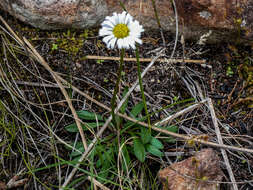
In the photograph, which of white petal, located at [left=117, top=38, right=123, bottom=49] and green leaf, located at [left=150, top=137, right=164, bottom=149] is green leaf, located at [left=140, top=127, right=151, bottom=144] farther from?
white petal, located at [left=117, top=38, right=123, bottom=49]

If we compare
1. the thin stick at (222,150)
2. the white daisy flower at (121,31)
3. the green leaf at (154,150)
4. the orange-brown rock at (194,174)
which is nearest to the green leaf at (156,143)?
the green leaf at (154,150)

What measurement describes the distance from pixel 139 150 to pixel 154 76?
0.78 meters

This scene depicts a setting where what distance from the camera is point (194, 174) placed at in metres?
2.36

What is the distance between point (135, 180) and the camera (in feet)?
7.89

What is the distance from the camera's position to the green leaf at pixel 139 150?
2.43 m

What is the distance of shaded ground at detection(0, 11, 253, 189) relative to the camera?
2.73 m

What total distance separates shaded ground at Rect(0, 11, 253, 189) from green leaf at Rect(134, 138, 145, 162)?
315 mm

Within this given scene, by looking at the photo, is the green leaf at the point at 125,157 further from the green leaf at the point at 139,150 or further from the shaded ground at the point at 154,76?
the shaded ground at the point at 154,76

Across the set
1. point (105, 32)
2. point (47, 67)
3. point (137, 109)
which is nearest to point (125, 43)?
point (105, 32)

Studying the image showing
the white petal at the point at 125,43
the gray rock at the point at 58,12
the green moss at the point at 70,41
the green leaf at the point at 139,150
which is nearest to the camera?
the white petal at the point at 125,43

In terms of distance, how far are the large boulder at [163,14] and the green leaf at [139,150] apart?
3.75ft

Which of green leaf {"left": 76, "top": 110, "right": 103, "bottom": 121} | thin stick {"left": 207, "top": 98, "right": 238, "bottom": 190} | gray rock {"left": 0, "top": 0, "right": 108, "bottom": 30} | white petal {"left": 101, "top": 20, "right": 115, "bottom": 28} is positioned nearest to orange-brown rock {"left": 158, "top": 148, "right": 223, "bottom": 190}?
thin stick {"left": 207, "top": 98, "right": 238, "bottom": 190}

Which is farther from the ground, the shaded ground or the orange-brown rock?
the shaded ground

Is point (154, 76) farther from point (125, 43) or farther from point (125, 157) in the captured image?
point (125, 43)
